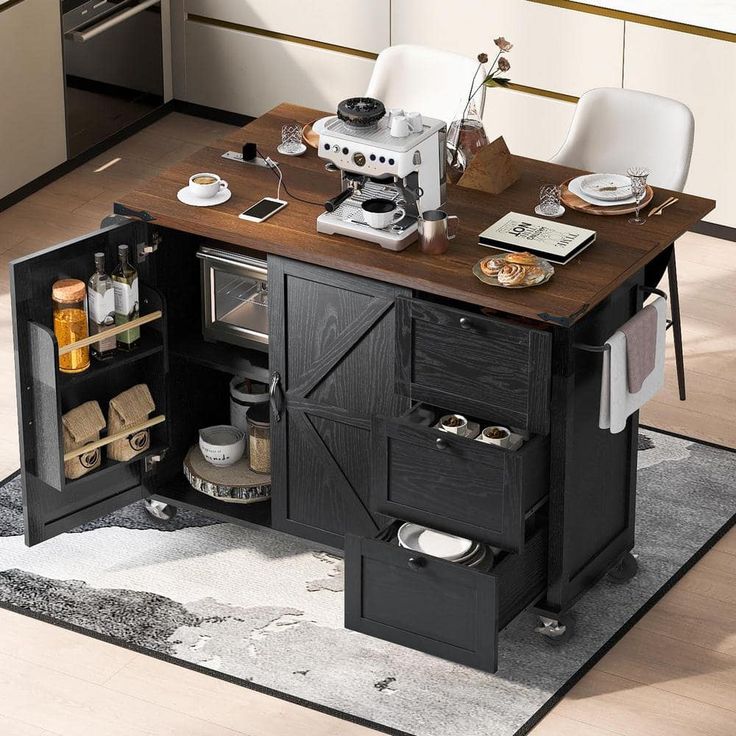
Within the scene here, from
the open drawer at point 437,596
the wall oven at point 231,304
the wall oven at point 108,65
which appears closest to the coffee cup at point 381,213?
the wall oven at point 231,304

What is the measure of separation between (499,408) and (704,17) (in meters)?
2.24

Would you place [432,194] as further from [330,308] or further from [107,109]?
[107,109]

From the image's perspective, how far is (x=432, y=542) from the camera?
3629mm

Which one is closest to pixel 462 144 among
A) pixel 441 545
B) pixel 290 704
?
pixel 441 545

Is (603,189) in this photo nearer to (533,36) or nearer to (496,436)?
(496,436)

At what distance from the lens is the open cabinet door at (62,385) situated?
361 centimetres

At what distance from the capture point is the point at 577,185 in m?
3.87

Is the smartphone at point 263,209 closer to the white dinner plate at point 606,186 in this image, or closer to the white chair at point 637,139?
the white dinner plate at point 606,186

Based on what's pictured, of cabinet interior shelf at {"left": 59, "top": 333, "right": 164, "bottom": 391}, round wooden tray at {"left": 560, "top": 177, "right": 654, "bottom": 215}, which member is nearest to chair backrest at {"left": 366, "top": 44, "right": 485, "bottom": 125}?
round wooden tray at {"left": 560, "top": 177, "right": 654, "bottom": 215}

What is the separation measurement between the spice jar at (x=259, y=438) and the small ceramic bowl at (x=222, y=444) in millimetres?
40

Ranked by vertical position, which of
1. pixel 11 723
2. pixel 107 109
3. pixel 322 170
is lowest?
pixel 11 723

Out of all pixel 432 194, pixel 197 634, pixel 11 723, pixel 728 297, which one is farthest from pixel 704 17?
pixel 11 723

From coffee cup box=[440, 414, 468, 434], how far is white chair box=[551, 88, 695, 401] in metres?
1.06

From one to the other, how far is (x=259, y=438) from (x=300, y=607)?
438 millimetres
